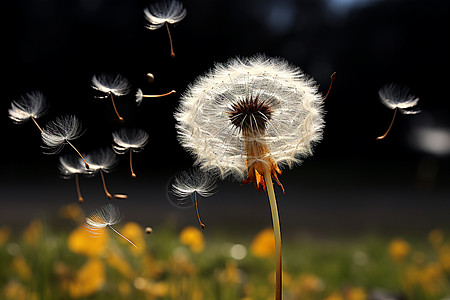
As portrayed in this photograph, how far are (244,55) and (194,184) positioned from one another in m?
7.69

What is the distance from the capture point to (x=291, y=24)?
32.9ft

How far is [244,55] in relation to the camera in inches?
340

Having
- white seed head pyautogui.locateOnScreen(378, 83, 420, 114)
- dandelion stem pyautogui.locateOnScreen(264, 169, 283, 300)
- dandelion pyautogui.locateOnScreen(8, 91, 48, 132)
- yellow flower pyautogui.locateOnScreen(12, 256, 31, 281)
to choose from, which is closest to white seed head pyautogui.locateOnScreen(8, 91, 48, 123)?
dandelion pyautogui.locateOnScreen(8, 91, 48, 132)

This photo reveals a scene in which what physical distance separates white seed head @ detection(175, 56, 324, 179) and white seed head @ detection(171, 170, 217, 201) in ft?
0.09

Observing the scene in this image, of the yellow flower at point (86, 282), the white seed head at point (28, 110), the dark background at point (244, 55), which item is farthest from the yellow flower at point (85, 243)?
the dark background at point (244, 55)

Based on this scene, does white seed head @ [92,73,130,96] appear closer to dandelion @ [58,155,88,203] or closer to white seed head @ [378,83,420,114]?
dandelion @ [58,155,88,203]

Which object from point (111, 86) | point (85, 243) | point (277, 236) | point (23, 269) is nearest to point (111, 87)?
point (111, 86)

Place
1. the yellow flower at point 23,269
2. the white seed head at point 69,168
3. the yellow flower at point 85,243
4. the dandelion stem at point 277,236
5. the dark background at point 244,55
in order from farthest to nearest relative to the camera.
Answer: the dark background at point 244,55 → the yellow flower at point 23,269 → the yellow flower at point 85,243 → the white seed head at point 69,168 → the dandelion stem at point 277,236

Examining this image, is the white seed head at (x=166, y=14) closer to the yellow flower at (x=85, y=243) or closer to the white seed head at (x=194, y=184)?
the white seed head at (x=194, y=184)

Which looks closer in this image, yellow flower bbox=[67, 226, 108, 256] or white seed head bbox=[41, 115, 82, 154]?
white seed head bbox=[41, 115, 82, 154]

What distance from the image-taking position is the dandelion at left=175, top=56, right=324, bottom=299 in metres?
1.16

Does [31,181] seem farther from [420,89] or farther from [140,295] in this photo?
[140,295]

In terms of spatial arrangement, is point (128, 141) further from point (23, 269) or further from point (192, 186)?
point (23, 269)

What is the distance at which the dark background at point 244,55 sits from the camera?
27.4 ft
